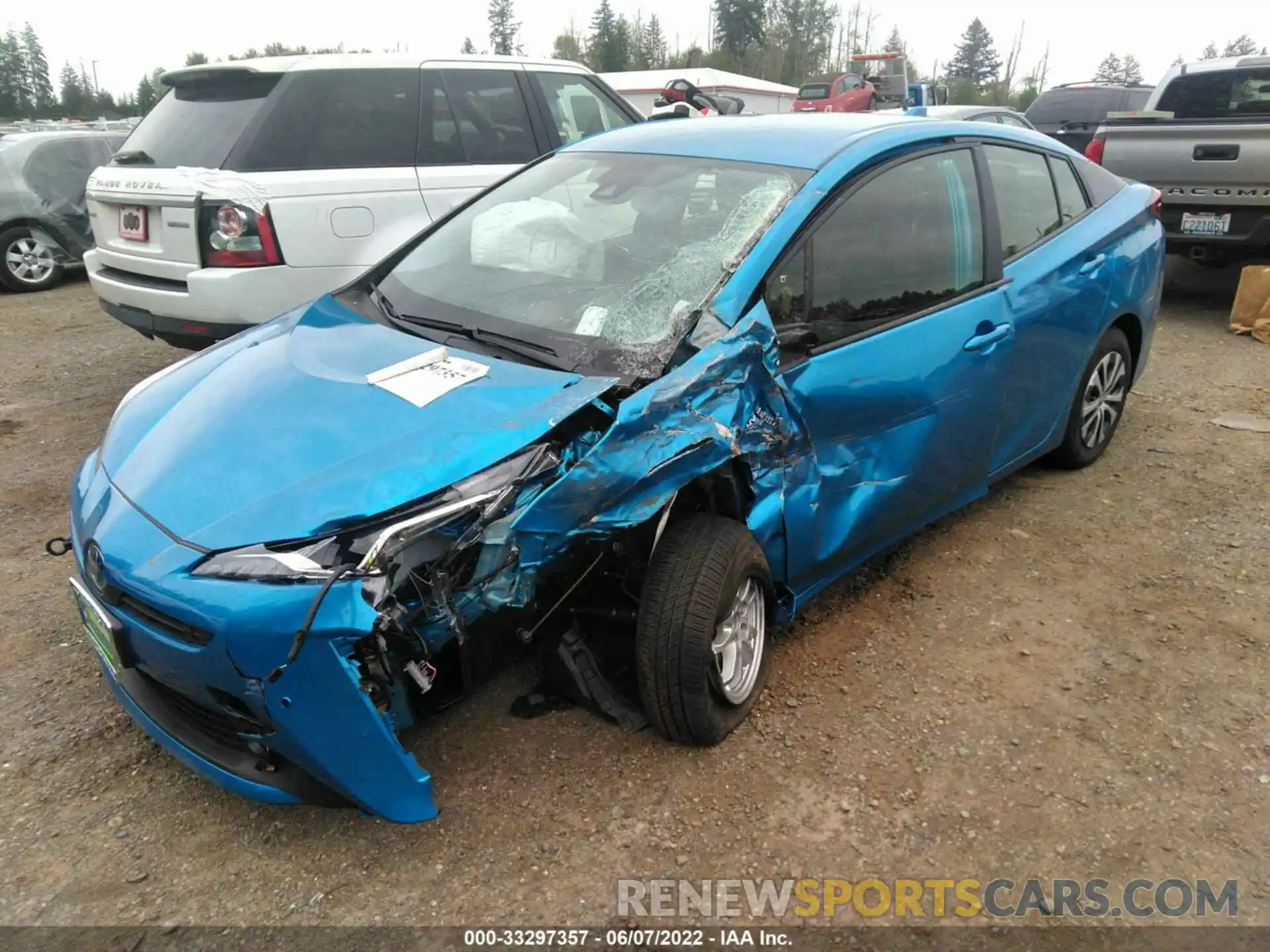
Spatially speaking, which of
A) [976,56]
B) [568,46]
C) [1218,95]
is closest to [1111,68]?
[976,56]

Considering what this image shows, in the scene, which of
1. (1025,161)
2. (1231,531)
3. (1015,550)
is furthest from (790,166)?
(1231,531)

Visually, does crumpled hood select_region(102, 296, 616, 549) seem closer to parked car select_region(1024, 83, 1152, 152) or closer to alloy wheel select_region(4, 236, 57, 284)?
alloy wheel select_region(4, 236, 57, 284)

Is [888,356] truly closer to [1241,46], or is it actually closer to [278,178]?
[278,178]

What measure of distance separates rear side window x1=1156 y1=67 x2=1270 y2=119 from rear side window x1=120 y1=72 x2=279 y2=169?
697 cm

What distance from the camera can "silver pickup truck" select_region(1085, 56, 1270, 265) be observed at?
21.1ft

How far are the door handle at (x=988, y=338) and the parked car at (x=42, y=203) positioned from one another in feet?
29.6

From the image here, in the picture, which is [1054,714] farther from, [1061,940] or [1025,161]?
[1025,161]

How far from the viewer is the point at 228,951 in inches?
79.7

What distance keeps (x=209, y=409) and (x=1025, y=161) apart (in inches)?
128

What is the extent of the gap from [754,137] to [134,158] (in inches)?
143

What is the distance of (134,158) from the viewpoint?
4918 millimetres

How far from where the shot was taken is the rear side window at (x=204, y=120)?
464 cm

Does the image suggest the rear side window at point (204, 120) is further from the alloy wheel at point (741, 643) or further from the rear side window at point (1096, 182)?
the rear side window at point (1096, 182)

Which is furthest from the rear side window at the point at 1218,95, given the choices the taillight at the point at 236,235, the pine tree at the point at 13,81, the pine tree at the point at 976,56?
the pine tree at the point at 976,56
